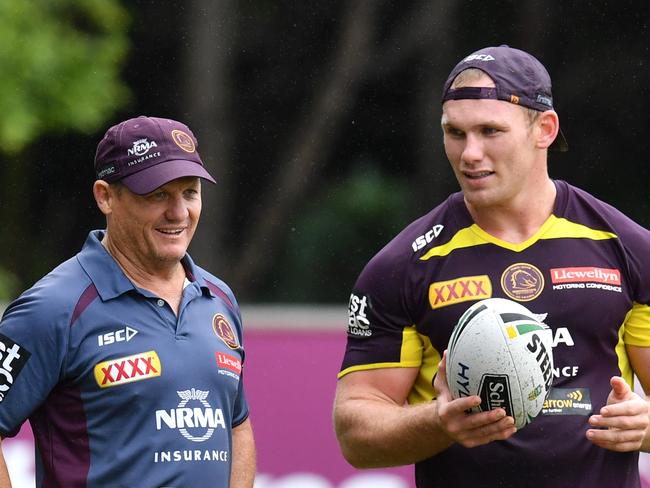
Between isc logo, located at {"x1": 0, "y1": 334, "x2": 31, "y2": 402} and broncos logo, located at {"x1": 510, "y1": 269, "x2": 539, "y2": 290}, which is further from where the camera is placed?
broncos logo, located at {"x1": 510, "y1": 269, "x2": 539, "y2": 290}

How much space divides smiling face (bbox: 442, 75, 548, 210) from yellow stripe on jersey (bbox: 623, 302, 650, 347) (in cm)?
62

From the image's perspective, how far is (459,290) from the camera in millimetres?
5102

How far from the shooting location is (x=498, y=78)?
5.09 metres

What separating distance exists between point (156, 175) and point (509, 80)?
4.31 ft

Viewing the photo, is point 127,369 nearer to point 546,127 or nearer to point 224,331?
point 224,331

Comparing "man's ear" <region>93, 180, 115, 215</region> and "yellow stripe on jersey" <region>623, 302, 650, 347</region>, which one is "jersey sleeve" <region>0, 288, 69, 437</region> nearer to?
"man's ear" <region>93, 180, 115, 215</region>

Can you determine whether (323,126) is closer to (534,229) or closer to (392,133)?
(392,133)

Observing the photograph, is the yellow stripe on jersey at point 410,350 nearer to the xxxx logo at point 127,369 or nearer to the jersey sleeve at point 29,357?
the xxxx logo at point 127,369

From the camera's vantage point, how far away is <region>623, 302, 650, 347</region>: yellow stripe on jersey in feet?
16.8

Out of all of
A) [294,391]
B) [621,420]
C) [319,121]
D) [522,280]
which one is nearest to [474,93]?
[522,280]

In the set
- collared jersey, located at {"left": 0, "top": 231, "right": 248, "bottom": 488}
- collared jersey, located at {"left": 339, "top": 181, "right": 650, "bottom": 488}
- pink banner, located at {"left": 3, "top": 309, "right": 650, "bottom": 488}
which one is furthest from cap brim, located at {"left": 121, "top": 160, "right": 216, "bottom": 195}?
pink banner, located at {"left": 3, "top": 309, "right": 650, "bottom": 488}

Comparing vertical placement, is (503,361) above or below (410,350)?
below

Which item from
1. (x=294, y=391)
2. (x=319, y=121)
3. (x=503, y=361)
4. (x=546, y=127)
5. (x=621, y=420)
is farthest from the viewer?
(x=319, y=121)

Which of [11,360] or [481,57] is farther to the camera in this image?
[481,57]
